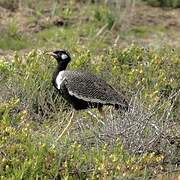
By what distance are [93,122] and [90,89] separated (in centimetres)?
34

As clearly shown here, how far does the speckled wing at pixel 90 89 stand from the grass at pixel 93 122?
0.13 m

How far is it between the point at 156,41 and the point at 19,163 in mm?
4405

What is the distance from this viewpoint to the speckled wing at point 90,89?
20.2 feet

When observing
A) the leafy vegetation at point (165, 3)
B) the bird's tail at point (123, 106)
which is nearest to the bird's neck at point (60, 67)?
the bird's tail at point (123, 106)

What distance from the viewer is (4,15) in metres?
9.55

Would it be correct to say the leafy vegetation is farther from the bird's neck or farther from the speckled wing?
the speckled wing

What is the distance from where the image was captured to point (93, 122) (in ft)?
19.7

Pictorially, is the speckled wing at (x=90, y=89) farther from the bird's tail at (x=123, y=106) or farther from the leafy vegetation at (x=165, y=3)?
the leafy vegetation at (x=165, y=3)

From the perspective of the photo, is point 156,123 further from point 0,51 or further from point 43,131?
point 0,51

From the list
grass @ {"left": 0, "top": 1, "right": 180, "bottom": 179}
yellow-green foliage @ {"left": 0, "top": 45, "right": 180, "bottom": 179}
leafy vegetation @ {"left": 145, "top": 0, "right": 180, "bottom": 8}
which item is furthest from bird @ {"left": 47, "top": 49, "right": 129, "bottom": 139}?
leafy vegetation @ {"left": 145, "top": 0, "right": 180, "bottom": 8}

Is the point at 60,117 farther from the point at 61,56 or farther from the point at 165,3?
the point at 165,3

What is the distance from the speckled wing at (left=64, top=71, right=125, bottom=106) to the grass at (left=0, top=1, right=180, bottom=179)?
13 centimetres

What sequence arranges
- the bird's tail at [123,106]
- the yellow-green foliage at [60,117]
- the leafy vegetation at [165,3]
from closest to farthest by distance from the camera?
the yellow-green foliage at [60,117]
the bird's tail at [123,106]
the leafy vegetation at [165,3]

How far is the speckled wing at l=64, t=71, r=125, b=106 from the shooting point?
6.17 m
